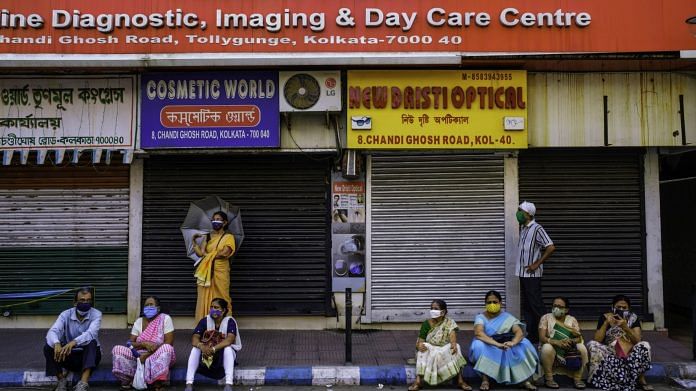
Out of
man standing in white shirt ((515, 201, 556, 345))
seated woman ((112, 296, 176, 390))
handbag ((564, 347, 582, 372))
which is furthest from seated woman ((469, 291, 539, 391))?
seated woman ((112, 296, 176, 390))

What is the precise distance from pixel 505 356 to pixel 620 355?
4.58 feet

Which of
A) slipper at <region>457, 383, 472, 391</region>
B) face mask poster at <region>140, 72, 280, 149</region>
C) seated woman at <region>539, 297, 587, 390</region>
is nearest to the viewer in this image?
slipper at <region>457, 383, 472, 391</region>

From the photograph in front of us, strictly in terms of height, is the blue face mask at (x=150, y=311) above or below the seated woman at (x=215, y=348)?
above

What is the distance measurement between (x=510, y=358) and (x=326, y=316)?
3.46 m

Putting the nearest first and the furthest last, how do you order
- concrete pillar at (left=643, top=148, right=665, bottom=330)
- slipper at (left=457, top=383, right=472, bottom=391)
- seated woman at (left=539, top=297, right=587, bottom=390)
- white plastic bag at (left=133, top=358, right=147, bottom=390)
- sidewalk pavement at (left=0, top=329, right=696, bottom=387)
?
white plastic bag at (left=133, top=358, right=147, bottom=390), slipper at (left=457, top=383, right=472, bottom=391), seated woman at (left=539, top=297, right=587, bottom=390), sidewalk pavement at (left=0, top=329, right=696, bottom=387), concrete pillar at (left=643, top=148, right=665, bottom=330)

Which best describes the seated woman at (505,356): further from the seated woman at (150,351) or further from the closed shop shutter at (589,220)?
the seated woman at (150,351)

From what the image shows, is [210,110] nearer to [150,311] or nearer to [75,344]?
[150,311]

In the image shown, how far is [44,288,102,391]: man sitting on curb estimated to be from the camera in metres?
6.74

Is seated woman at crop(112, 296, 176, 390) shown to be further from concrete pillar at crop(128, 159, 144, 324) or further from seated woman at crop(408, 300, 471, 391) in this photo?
seated woman at crop(408, 300, 471, 391)

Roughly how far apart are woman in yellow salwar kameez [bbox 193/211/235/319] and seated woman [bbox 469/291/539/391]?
147 inches

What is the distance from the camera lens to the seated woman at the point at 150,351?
6707 mm

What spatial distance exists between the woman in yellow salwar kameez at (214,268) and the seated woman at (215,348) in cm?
139

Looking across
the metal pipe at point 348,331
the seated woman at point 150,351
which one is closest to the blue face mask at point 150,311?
the seated woman at point 150,351

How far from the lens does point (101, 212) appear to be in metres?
9.60
